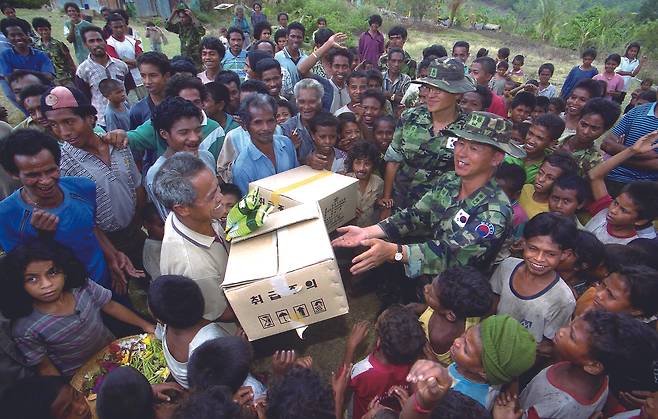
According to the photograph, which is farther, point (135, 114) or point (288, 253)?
point (135, 114)

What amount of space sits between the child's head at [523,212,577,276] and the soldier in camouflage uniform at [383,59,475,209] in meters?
1.04

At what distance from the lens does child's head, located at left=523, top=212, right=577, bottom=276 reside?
89.0 inches

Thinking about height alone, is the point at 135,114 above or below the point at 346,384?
above

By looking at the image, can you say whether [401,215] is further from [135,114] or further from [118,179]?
[135,114]

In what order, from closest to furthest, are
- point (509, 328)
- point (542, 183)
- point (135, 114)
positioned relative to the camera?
point (509, 328) < point (542, 183) < point (135, 114)

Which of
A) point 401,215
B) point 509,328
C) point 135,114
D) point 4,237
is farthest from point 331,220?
point 135,114

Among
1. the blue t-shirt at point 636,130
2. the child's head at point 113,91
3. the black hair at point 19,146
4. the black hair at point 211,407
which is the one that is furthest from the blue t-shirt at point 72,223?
the blue t-shirt at point 636,130

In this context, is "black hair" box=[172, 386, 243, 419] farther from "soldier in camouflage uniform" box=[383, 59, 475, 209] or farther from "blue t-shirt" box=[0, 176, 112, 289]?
"soldier in camouflage uniform" box=[383, 59, 475, 209]

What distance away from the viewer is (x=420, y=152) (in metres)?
3.28

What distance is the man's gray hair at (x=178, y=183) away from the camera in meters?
2.14

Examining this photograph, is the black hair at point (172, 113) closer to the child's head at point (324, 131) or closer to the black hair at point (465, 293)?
the child's head at point (324, 131)

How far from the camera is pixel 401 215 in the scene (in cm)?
294

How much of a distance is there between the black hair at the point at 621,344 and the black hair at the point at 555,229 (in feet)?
2.08

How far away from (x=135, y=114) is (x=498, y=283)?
13.2 feet
